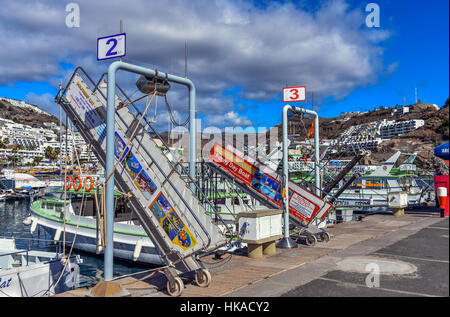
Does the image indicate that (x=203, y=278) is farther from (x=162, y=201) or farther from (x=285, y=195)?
(x=285, y=195)

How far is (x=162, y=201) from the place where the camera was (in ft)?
26.1

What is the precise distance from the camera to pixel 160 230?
8.06 meters

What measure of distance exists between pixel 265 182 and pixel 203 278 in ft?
23.1

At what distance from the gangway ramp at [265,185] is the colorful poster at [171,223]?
5825mm

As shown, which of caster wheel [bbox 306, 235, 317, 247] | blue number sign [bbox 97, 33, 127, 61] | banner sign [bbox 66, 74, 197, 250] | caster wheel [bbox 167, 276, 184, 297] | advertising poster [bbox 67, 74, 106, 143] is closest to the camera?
caster wheel [bbox 167, 276, 184, 297]

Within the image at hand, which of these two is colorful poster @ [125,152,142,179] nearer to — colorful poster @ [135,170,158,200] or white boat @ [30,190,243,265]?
colorful poster @ [135,170,158,200]

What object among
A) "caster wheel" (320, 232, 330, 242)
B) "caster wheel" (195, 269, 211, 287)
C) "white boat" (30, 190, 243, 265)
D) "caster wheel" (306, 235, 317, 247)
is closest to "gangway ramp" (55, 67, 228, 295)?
"caster wheel" (195, 269, 211, 287)

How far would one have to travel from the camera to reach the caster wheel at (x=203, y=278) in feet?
23.4

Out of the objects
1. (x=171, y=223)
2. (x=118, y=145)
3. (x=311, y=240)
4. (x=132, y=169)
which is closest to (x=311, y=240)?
(x=311, y=240)

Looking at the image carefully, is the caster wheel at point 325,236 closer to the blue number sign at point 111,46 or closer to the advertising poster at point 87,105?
the advertising poster at point 87,105

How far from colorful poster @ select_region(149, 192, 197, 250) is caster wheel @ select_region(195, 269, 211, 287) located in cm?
58

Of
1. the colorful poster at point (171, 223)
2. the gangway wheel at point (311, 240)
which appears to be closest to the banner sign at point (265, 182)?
the gangway wheel at point (311, 240)

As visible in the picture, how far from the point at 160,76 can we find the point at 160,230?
344cm

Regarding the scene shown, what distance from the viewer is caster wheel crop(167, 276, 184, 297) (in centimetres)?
660
